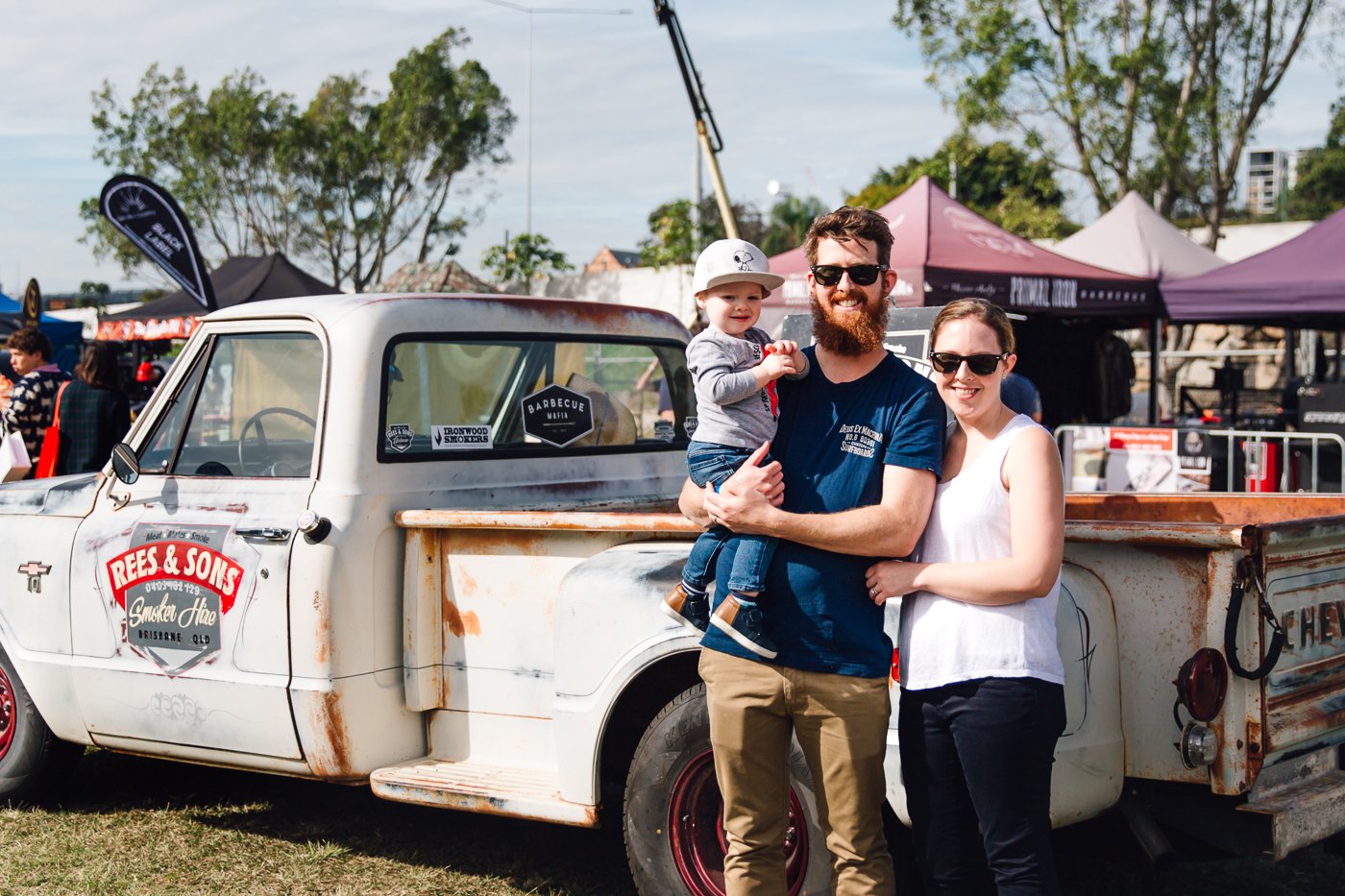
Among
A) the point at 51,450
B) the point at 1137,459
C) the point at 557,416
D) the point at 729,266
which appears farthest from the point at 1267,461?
the point at 51,450

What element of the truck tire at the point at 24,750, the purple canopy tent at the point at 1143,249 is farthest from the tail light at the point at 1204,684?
the purple canopy tent at the point at 1143,249

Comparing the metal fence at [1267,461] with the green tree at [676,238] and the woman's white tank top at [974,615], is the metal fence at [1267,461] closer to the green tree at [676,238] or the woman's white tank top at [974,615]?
the woman's white tank top at [974,615]

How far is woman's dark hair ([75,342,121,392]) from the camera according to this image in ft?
23.7

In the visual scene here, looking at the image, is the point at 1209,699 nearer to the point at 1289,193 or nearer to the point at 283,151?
the point at 283,151

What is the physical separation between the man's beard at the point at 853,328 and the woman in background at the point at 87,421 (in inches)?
216

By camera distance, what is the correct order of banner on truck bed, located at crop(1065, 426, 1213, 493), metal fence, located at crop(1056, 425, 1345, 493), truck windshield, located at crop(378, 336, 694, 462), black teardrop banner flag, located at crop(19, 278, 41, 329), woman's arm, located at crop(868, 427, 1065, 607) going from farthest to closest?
black teardrop banner flag, located at crop(19, 278, 41, 329), banner on truck bed, located at crop(1065, 426, 1213, 493), metal fence, located at crop(1056, 425, 1345, 493), truck windshield, located at crop(378, 336, 694, 462), woman's arm, located at crop(868, 427, 1065, 607)

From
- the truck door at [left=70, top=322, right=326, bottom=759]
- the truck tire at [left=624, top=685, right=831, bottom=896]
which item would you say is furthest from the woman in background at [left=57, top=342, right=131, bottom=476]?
the truck tire at [left=624, top=685, right=831, bottom=896]

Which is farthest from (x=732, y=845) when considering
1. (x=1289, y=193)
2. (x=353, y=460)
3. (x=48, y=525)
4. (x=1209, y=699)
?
(x=1289, y=193)

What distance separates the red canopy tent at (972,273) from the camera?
1088cm

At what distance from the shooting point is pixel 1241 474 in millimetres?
9617

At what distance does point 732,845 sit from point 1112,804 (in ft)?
3.07

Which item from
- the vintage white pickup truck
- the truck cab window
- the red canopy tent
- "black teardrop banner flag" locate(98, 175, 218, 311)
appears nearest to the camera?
the vintage white pickup truck

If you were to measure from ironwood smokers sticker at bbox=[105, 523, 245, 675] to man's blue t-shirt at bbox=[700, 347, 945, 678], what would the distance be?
2.10m

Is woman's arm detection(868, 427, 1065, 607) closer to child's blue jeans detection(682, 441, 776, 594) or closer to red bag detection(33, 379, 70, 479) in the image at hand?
child's blue jeans detection(682, 441, 776, 594)
